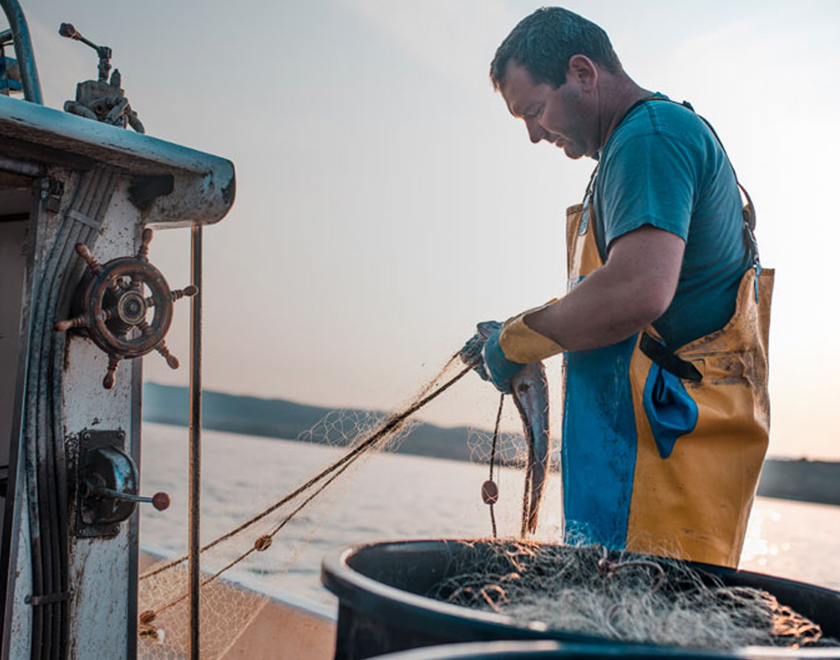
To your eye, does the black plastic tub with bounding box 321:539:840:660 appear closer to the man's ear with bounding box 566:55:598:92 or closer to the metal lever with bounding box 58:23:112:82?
the man's ear with bounding box 566:55:598:92

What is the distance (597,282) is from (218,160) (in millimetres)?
1381

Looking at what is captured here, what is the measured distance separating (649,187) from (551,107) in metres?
0.50

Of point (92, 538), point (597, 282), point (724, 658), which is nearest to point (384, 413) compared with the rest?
point (92, 538)

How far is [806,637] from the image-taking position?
1.15m

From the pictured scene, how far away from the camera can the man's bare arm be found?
144cm

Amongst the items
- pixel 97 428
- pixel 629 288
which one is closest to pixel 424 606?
pixel 629 288

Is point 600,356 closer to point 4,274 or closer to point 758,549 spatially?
point 4,274

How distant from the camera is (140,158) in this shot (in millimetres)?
2236

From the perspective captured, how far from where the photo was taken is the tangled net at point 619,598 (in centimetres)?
99

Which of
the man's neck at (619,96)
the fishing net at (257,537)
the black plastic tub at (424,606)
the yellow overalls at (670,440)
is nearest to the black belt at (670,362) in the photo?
the yellow overalls at (670,440)

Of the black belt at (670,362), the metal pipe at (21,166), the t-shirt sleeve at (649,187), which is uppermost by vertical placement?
the metal pipe at (21,166)

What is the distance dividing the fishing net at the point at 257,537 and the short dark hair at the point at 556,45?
0.81 m

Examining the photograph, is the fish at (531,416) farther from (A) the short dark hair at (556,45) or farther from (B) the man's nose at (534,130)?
(A) the short dark hair at (556,45)

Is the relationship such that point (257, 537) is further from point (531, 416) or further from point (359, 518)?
point (359, 518)
